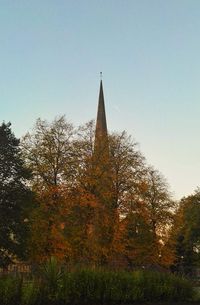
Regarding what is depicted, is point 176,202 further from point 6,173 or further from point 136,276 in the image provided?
point 136,276

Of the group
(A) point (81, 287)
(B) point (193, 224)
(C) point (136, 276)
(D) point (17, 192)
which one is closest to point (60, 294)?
(A) point (81, 287)

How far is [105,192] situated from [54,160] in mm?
5112

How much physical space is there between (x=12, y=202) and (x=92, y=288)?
55.3ft

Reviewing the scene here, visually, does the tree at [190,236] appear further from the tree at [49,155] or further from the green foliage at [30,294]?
the green foliage at [30,294]

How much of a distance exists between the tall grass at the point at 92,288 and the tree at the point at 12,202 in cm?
1428

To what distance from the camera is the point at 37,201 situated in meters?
37.4

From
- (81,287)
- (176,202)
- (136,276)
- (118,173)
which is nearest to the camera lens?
(81,287)

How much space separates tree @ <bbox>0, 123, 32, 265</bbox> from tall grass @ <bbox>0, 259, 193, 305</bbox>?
14275 mm

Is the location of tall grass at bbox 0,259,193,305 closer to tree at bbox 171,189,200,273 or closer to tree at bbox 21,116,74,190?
tree at bbox 21,116,74,190

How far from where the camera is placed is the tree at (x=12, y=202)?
116 feet

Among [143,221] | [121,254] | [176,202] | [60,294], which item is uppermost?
[176,202]

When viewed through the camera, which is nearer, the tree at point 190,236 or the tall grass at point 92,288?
the tall grass at point 92,288

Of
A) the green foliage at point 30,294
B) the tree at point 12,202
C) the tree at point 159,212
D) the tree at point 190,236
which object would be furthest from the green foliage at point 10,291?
the tree at point 190,236

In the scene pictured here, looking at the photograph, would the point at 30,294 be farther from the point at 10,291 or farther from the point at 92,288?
the point at 92,288
